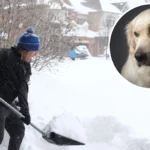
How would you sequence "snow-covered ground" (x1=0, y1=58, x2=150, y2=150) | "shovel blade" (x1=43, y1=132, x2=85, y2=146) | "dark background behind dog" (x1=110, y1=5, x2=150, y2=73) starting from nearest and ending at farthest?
"dark background behind dog" (x1=110, y1=5, x2=150, y2=73)
"shovel blade" (x1=43, y1=132, x2=85, y2=146)
"snow-covered ground" (x1=0, y1=58, x2=150, y2=150)

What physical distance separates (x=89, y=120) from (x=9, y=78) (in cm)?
357

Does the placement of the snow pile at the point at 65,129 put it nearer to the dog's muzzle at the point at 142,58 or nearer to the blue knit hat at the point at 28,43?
the blue knit hat at the point at 28,43

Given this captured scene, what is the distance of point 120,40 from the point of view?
290 cm

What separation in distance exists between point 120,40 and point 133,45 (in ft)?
0.42

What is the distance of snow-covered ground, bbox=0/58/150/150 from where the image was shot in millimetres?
5852

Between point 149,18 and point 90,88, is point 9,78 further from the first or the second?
point 90,88

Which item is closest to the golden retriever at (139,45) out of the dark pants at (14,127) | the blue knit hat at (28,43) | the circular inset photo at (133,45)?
the circular inset photo at (133,45)

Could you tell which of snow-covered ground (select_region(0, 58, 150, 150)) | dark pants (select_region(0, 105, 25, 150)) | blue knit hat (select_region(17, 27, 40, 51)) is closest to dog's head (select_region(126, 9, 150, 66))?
snow-covered ground (select_region(0, 58, 150, 150))

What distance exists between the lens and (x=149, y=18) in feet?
8.72

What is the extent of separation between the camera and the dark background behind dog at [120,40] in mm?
2805

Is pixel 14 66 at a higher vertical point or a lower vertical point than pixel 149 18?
lower

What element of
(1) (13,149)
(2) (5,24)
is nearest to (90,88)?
(2) (5,24)

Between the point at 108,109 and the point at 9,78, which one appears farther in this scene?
the point at 108,109

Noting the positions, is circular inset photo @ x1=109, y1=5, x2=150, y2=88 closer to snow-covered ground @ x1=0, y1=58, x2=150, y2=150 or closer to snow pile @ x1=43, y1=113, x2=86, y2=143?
snow-covered ground @ x1=0, y1=58, x2=150, y2=150
